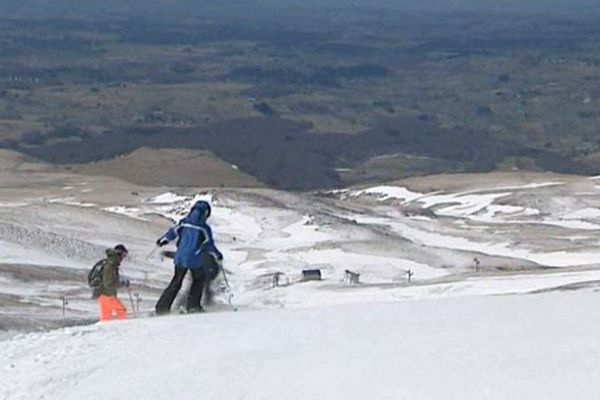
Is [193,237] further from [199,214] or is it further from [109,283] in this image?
[109,283]

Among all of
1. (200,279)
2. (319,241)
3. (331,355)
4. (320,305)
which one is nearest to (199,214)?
(200,279)

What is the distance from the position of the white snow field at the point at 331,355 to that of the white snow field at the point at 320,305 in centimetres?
3

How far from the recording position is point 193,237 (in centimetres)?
1797

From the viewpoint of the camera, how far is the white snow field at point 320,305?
517 inches

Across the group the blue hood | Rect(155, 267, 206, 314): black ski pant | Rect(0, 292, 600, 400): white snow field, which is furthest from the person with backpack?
Rect(0, 292, 600, 400): white snow field

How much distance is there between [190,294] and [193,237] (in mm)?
990

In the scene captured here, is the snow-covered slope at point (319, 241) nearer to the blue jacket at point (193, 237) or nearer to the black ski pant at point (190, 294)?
the black ski pant at point (190, 294)

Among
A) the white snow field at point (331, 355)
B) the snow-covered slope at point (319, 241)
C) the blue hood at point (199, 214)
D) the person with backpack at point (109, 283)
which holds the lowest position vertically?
the snow-covered slope at point (319, 241)

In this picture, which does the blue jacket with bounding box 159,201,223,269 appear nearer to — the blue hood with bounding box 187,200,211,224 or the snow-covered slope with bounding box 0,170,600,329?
the blue hood with bounding box 187,200,211,224

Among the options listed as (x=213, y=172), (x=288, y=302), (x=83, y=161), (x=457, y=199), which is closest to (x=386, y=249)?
(x=288, y=302)

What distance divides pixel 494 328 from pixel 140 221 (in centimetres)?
4300

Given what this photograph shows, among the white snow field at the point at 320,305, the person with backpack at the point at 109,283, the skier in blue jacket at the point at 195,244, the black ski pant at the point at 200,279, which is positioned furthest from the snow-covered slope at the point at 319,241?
the skier in blue jacket at the point at 195,244

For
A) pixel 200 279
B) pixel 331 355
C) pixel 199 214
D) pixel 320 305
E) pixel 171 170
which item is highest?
pixel 199 214

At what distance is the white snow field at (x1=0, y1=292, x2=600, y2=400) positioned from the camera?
41.3 ft
